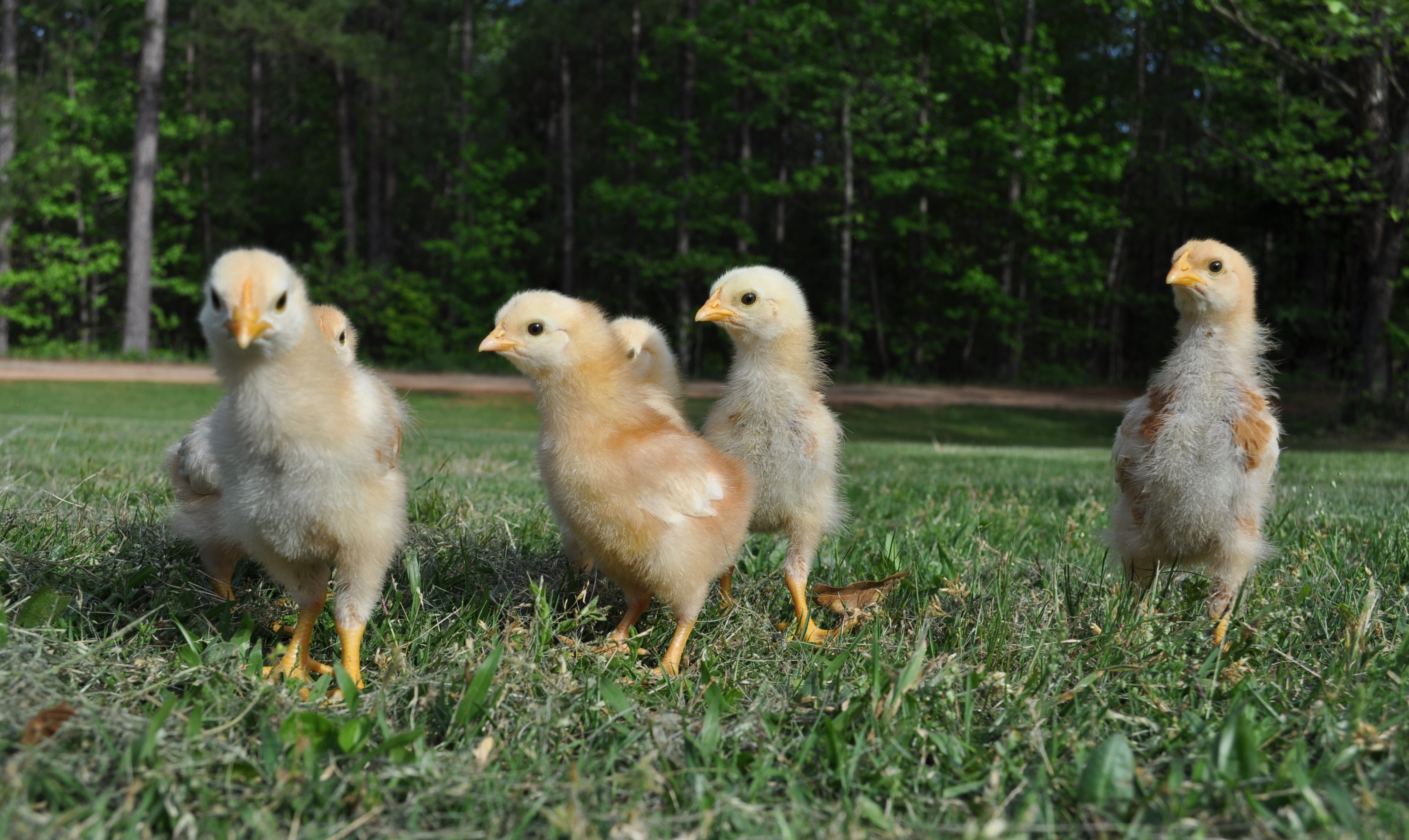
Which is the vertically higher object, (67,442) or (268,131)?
(268,131)

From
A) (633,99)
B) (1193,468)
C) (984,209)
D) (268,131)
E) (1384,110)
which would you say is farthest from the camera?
(268,131)

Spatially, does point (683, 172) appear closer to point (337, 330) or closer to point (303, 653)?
point (337, 330)

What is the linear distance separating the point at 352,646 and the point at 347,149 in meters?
30.2

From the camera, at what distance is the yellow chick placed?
3832mm

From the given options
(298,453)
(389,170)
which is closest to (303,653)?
(298,453)

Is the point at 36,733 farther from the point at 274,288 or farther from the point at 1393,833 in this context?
the point at 1393,833

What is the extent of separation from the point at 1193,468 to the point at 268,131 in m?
42.1

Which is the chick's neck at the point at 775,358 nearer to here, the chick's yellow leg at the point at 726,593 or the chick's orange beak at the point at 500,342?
the chick's yellow leg at the point at 726,593

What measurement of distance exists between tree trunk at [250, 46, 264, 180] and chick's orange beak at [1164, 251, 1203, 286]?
37.3 meters

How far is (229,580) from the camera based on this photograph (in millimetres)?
3273

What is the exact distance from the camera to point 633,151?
95.7ft

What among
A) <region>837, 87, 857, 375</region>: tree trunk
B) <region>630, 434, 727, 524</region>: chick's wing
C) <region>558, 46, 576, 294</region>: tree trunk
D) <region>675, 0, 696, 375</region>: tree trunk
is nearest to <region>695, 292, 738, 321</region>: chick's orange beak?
<region>630, 434, 727, 524</region>: chick's wing

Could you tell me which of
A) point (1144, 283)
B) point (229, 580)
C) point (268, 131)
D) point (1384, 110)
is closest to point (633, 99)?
point (268, 131)

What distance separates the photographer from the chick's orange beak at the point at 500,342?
110 inches
